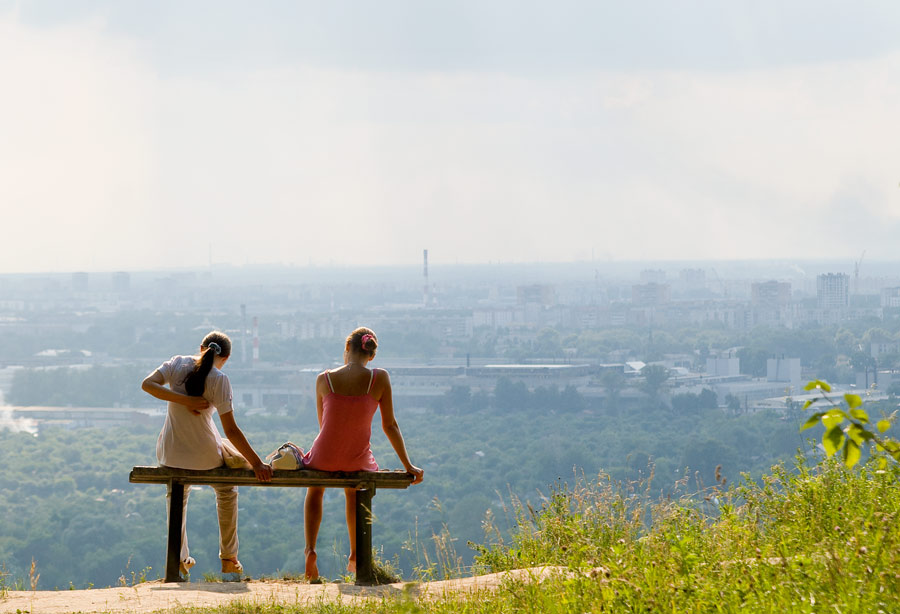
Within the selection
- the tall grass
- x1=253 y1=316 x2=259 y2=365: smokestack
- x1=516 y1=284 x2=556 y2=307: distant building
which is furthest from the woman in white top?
x1=516 y1=284 x2=556 y2=307: distant building

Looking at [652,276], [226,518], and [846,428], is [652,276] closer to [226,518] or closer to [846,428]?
[226,518]

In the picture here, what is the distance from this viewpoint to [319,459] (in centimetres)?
454

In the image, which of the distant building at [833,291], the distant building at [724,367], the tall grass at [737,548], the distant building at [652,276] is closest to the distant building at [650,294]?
the distant building at [833,291]

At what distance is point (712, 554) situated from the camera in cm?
346

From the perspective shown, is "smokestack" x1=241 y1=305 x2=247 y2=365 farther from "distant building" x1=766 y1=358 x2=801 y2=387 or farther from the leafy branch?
the leafy branch

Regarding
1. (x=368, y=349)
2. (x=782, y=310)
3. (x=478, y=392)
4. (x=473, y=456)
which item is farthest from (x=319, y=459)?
(x=782, y=310)

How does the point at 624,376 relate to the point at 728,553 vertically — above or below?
below

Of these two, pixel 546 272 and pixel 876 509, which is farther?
pixel 546 272

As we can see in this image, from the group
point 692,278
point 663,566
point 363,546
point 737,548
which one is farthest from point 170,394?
point 692,278

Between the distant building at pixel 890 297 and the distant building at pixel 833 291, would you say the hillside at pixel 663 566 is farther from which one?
the distant building at pixel 833 291

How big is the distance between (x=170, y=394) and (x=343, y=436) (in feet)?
2.38

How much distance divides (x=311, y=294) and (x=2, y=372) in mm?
45531

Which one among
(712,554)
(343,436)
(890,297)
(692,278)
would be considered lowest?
(890,297)

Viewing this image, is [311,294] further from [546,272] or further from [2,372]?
[546,272]
